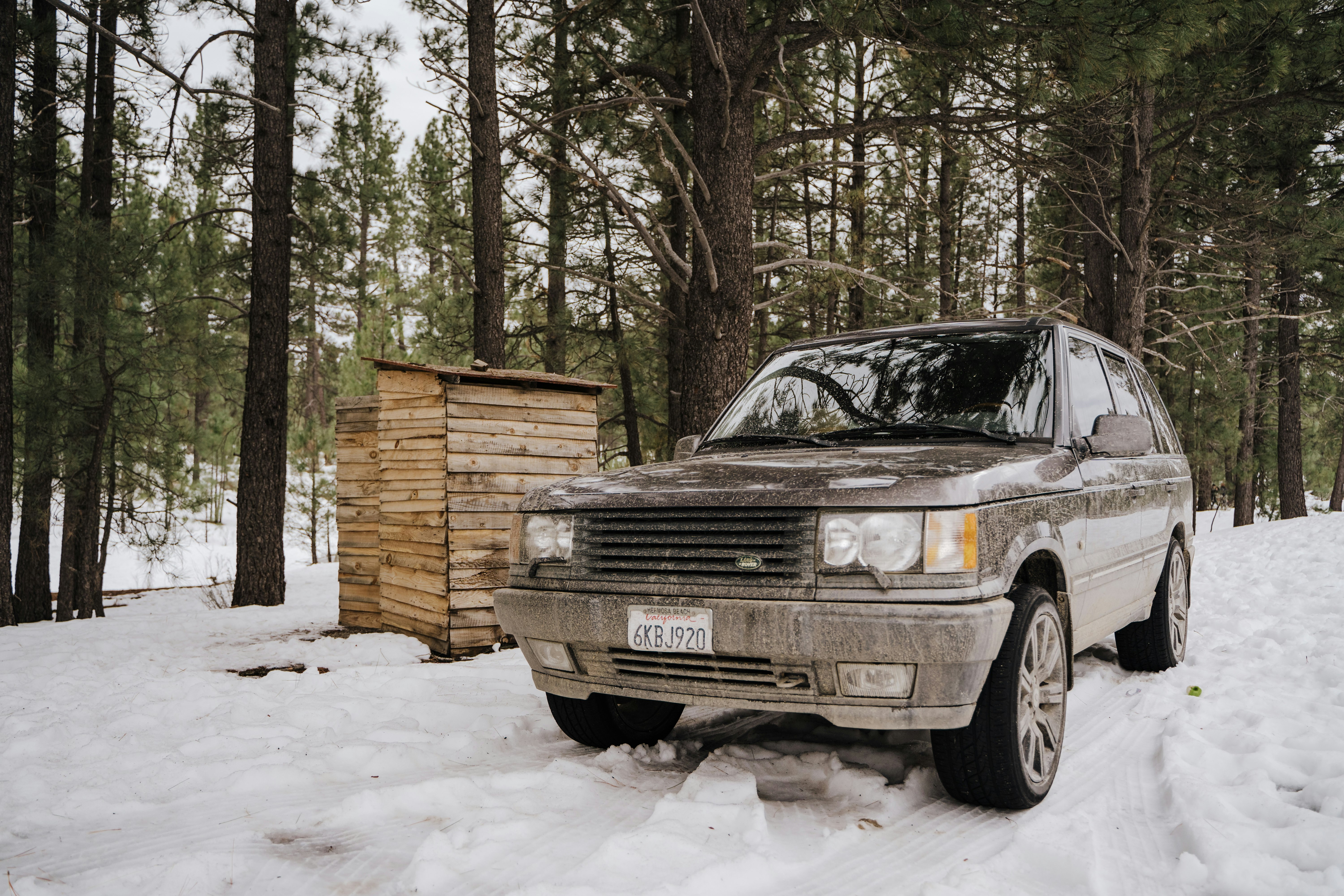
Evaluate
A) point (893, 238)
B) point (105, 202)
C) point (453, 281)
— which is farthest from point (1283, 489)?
point (105, 202)

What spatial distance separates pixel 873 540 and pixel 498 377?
174 inches

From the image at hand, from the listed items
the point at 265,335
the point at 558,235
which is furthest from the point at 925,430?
the point at 558,235

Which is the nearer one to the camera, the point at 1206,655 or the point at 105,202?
the point at 1206,655

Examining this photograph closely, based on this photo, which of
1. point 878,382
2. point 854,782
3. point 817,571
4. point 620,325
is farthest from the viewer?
point 620,325

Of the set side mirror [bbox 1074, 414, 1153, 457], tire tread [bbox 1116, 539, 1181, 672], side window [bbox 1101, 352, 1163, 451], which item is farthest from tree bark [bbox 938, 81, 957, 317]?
side mirror [bbox 1074, 414, 1153, 457]

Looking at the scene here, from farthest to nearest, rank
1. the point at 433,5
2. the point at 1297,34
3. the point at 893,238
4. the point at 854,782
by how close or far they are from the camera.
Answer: the point at 893,238 → the point at 433,5 → the point at 1297,34 → the point at 854,782

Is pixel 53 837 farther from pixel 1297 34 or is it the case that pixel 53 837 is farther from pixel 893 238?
pixel 893 238

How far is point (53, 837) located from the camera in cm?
300

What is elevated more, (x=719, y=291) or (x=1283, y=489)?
(x=719, y=291)

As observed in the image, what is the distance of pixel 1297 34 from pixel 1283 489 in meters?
13.5

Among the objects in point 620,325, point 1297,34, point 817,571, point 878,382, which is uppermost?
point 1297,34

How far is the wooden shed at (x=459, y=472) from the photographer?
645 centimetres

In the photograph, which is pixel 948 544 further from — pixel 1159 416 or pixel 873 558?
pixel 1159 416

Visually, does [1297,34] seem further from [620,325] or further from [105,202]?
[105,202]
